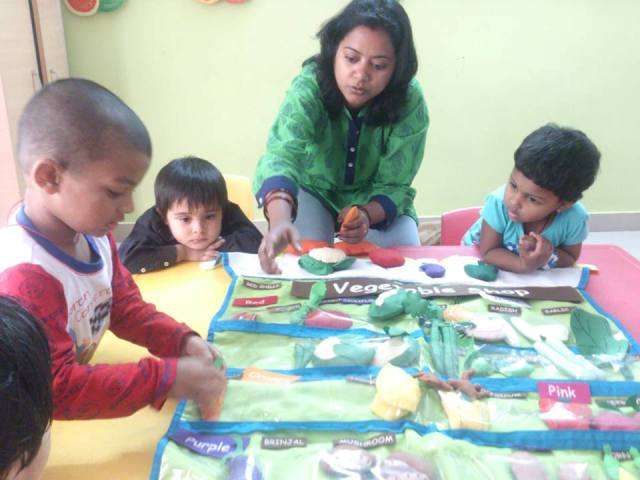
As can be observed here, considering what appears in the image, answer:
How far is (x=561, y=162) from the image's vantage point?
3.63 feet

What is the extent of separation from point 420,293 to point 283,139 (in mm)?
509

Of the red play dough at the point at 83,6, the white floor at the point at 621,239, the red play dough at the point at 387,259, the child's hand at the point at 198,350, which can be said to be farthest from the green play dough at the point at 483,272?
the red play dough at the point at 83,6

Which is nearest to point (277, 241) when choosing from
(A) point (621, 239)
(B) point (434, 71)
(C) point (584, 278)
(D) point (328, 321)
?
(D) point (328, 321)

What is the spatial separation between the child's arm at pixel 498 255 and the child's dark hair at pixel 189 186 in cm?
64

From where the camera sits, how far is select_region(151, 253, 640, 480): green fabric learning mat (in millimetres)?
612

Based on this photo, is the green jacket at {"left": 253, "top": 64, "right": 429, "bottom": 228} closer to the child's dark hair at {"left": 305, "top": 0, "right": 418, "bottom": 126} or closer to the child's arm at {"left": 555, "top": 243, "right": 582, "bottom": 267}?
the child's dark hair at {"left": 305, "top": 0, "right": 418, "bottom": 126}

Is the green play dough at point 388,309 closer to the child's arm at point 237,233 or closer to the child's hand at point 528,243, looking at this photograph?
the child's hand at point 528,243

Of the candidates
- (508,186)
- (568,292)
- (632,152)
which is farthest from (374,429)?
(632,152)

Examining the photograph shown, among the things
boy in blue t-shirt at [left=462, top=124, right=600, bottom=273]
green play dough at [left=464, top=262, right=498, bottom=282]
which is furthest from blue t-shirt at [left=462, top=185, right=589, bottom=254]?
green play dough at [left=464, top=262, right=498, bottom=282]

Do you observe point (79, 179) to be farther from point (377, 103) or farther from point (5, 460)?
point (377, 103)

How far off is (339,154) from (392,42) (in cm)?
35

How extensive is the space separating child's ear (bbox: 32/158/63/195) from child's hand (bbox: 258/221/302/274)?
0.46m

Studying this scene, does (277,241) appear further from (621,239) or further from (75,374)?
(621,239)

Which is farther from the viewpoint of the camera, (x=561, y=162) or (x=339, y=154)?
(x=339, y=154)
